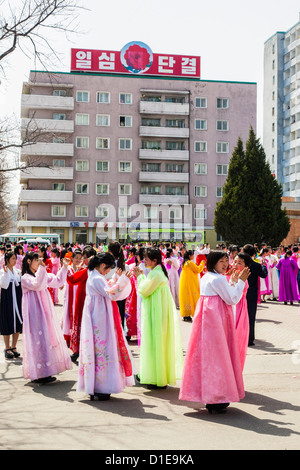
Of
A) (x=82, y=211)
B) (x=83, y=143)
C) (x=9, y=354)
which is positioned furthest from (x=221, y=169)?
(x=9, y=354)

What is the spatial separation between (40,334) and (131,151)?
49.5 metres

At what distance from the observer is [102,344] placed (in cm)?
656

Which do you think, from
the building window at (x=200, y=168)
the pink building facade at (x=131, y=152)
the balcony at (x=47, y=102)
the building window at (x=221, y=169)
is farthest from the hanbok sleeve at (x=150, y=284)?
the building window at (x=221, y=169)

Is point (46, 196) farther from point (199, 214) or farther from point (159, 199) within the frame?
point (199, 214)

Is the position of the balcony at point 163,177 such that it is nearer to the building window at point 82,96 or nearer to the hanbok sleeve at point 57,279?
the building window at point 82,96

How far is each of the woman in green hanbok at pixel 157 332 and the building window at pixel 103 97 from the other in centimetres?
5026

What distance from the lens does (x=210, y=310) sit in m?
6.11

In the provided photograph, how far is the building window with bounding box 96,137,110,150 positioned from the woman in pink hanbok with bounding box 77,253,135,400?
49785mm

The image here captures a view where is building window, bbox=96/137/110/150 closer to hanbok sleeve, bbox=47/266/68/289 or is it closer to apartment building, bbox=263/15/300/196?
apartment building, bbox=263/15/300/196

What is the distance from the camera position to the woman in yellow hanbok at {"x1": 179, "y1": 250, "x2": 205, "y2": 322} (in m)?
14.2

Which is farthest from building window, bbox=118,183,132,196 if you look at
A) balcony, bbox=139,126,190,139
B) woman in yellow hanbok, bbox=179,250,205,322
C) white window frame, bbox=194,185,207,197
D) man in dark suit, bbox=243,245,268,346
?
man in dark suit, bbox=243,245,268,346

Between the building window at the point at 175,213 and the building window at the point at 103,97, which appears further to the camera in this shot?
the building window at the point at 175,213

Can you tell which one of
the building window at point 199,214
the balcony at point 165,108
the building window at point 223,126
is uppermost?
the balcony at point 165,108

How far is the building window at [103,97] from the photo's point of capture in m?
55.2
